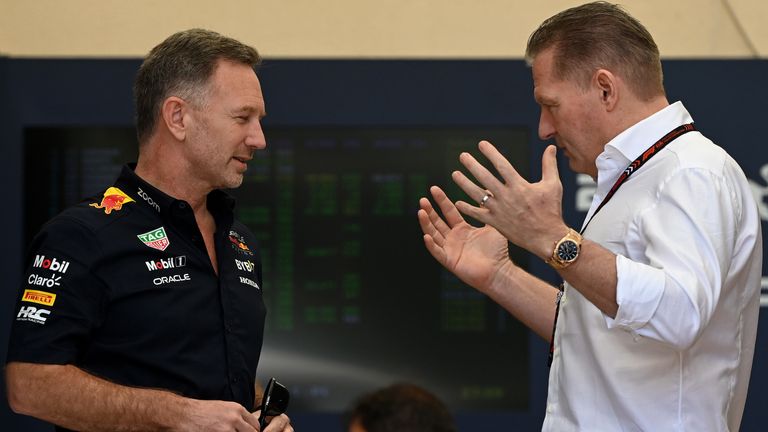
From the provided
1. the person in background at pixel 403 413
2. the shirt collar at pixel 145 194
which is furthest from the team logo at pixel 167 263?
the person in background at pixel 403 413

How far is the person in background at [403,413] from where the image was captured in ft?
6.47

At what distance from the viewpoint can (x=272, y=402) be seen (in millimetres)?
2316

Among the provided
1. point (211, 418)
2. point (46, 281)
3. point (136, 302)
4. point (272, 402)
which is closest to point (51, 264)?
point (46, 281)

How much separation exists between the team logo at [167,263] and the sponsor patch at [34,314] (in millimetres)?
241

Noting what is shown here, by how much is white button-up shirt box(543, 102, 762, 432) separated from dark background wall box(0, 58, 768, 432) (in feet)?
5.72

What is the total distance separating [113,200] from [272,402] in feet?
1.84

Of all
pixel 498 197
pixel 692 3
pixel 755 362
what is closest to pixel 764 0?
pixel 692 3

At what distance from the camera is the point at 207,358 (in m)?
2.28

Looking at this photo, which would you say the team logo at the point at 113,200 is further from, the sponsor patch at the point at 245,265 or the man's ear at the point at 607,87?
the man's ear at the point at 607,87

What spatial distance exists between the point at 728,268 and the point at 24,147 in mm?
2799

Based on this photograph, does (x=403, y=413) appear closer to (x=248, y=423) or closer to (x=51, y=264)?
(x=248, y=423)

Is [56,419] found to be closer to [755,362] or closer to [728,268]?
[728,268]

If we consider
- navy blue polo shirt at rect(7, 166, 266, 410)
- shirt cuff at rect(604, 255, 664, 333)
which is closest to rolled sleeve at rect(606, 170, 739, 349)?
shirt cuff at rect(604, 255, 664, 333)

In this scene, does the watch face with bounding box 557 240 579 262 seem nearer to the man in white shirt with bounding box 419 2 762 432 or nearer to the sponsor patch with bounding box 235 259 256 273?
the man in white shirt with bounding box 419 2 762 432
